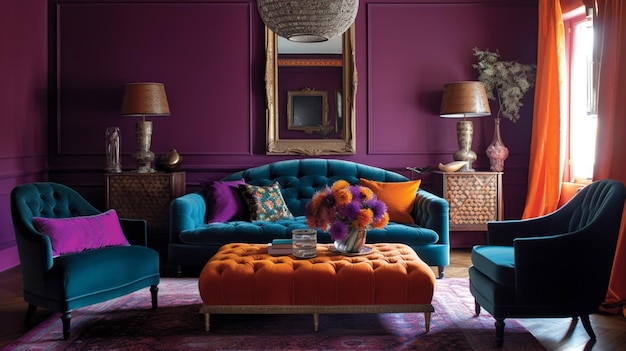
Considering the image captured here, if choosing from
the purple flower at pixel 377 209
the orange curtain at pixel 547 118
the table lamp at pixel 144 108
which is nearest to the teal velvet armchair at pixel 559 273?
the purple flower at pixel 377 209

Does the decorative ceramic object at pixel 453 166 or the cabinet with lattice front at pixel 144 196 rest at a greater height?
the decorative ceramic object at pixel 453 166

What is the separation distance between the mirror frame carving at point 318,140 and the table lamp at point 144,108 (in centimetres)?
94

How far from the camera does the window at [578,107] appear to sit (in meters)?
5.11

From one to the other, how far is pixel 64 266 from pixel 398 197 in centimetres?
266

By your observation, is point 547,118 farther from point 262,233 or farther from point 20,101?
point 20,101

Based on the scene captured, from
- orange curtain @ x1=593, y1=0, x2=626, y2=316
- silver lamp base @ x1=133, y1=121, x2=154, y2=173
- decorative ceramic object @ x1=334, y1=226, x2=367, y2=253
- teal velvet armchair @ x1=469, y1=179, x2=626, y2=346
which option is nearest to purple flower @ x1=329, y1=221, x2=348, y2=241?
decorative ceramic object @ x1=334, y1=226, x2=367, y2=253

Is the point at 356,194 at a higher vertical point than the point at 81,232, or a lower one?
higher

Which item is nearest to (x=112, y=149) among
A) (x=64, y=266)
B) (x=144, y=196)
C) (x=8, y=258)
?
(x=144, y=196)

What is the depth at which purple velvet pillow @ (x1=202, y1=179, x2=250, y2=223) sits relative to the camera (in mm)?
4910

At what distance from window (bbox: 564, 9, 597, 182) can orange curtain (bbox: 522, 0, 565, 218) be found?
0.16m

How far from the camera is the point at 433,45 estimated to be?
5.70 metres

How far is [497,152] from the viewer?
5.47m

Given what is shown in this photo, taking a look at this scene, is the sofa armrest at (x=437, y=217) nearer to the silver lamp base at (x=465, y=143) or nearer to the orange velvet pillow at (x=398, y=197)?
the orange velvet pillow at (x=398, y=197)

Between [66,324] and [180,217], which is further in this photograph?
[180,217]
